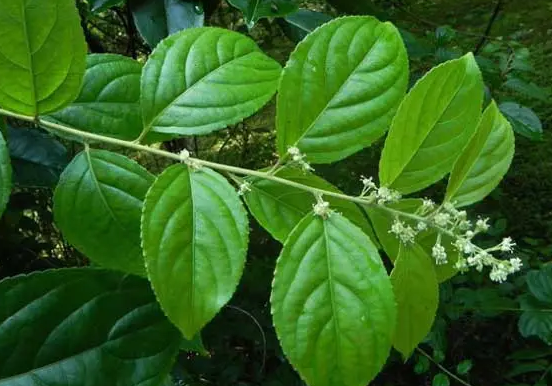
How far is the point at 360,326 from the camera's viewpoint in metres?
0.41

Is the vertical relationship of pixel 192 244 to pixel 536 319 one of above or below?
above

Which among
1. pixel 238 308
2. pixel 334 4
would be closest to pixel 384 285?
pixel 334 4

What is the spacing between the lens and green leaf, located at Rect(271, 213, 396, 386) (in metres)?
0.41

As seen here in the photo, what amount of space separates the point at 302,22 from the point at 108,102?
1.74ft

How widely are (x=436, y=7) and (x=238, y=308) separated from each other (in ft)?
6.49

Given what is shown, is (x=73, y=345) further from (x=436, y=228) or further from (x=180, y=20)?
(x=180, y=20)

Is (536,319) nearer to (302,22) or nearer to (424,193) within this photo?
(424,193)

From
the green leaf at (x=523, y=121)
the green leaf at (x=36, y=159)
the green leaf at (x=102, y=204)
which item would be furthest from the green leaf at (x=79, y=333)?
the green leaf at (x=523, y=121)

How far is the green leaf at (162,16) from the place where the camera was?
868 mm

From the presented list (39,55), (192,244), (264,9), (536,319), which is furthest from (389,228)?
(536,319)

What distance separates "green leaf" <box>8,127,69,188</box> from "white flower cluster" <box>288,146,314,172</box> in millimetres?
516

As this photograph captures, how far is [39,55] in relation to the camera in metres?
0.42

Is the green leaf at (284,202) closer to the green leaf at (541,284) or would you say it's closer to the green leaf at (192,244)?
the green leaf at (192,244)

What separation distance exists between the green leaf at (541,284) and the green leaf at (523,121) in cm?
46
